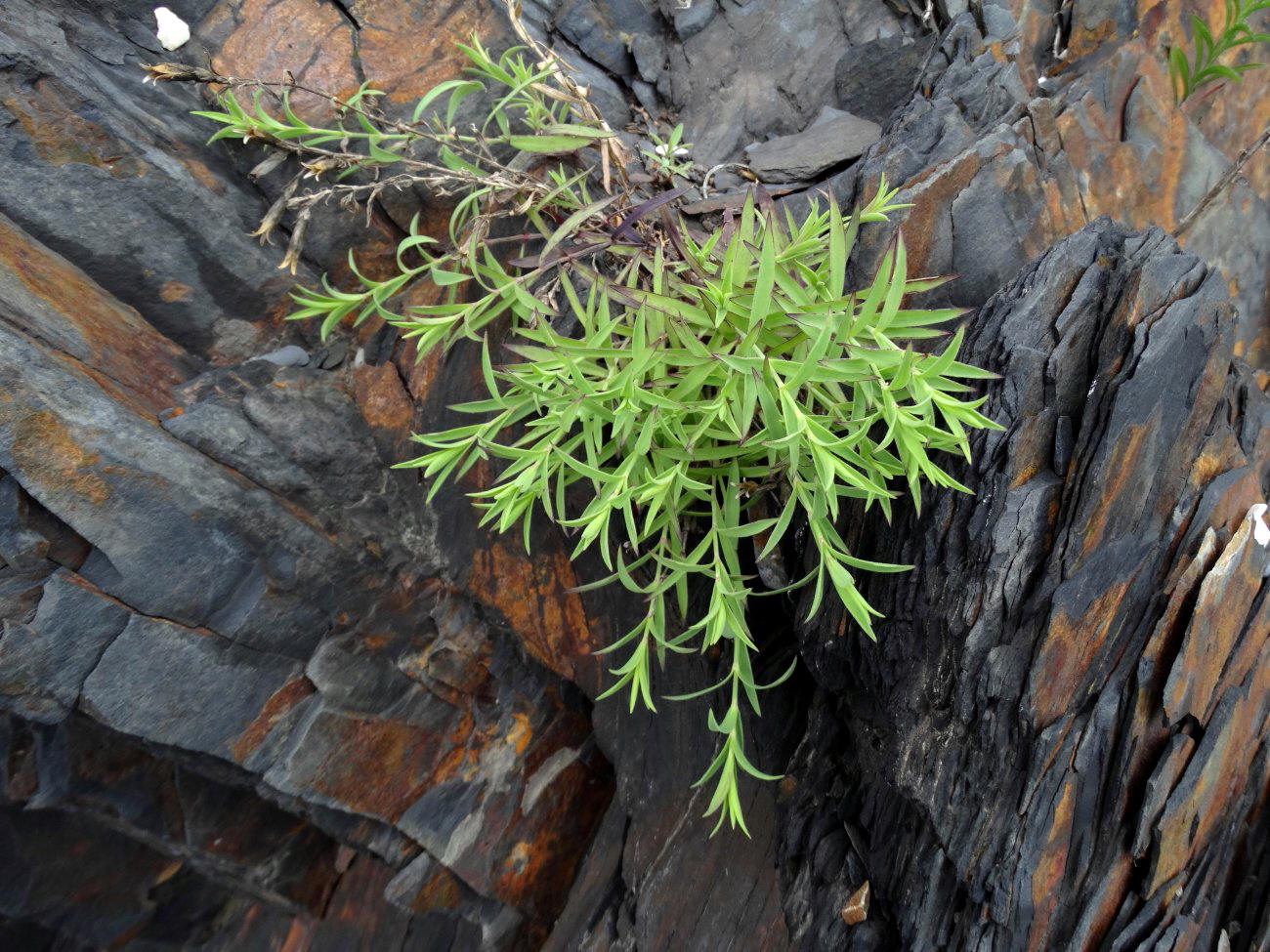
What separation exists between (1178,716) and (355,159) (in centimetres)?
330

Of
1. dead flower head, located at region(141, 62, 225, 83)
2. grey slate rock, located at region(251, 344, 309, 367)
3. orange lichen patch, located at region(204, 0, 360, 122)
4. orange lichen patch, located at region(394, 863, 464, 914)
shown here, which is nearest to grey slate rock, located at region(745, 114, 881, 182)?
orange lichen patch, located at region(204, 0, 360, 122)

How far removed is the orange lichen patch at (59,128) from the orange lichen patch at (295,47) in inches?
22.0

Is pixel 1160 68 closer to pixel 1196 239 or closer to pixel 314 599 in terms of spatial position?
pixel 1196 239

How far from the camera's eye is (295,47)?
338 centimetres

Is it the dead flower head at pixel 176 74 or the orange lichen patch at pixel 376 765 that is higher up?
the dead flower head at pixel 176 74

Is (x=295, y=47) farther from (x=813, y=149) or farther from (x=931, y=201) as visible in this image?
(x=931, y=201)

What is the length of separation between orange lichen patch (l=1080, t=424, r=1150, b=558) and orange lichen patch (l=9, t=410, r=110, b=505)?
3.10m

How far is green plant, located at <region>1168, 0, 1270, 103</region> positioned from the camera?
10.8 ft

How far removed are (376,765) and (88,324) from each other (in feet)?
6.60

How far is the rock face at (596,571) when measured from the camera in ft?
7.72

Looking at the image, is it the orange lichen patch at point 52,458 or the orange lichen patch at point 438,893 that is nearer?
the orange lichen patch at point 52,458

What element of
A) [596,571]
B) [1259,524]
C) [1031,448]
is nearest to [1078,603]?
[1031,448]

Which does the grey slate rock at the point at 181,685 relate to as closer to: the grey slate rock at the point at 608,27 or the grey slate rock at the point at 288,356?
the grey slate rock at the point at 288,356

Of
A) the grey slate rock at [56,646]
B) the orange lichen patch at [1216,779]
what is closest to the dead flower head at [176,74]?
the grey slate rock at [56,646]
